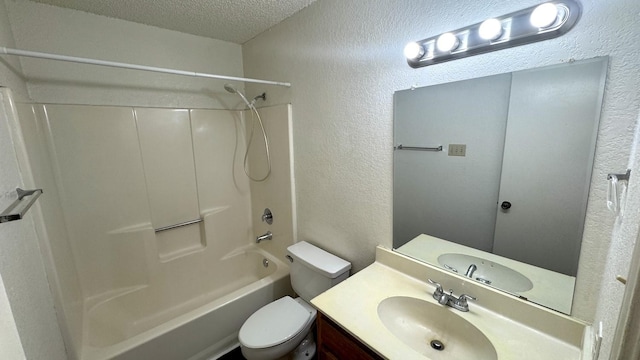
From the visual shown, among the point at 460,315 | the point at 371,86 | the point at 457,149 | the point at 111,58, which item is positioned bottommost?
the point at 460,315

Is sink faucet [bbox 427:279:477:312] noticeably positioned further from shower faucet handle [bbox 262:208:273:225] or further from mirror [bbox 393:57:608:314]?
shower faucet handle [bbox 262:208:273:225]

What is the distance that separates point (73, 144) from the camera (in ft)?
5.43

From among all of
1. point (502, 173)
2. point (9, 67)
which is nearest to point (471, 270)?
point (502, 173)

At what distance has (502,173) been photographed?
0.98 metres

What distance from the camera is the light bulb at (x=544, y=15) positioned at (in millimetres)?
756

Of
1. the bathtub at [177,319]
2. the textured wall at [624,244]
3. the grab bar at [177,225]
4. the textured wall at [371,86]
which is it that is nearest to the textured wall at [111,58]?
the textured wall at [371,86]

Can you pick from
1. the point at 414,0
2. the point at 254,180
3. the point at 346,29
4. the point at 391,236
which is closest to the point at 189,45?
the point at 254,180

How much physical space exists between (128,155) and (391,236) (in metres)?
1.95

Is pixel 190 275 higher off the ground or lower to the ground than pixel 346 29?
lower

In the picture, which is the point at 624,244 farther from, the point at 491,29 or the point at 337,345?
the point at 337,345

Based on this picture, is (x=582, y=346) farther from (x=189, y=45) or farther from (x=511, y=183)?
(x=189, y=45)

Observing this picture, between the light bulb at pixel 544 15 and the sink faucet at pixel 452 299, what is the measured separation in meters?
1.02

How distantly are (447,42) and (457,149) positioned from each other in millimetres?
439

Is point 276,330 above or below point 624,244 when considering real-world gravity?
below
